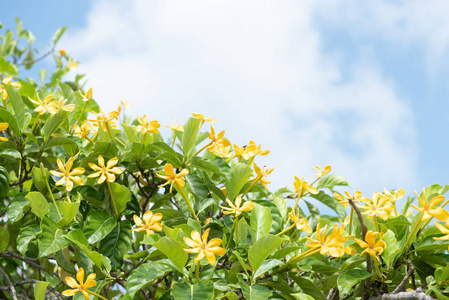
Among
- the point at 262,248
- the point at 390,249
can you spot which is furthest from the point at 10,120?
the point at 390,249

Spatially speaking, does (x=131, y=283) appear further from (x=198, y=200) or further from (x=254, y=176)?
(x=254, y=176)

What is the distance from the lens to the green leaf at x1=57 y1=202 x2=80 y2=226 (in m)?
1.71

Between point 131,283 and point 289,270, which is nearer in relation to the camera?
point 131,283

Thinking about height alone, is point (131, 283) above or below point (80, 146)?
below

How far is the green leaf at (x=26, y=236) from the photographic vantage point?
1738mm

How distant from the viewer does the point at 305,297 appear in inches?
57.1

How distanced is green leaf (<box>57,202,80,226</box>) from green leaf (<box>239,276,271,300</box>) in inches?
27.2

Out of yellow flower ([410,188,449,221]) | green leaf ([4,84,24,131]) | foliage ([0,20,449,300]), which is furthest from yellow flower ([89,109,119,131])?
yellow flower ([410,188,449,221])

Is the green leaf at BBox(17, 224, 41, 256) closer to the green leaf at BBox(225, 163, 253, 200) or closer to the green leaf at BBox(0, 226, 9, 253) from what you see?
the green leaf at BBox(0, 226, 9, 253)

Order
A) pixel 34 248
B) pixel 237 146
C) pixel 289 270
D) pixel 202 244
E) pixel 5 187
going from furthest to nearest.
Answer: pixel 34 248 → pixel 5 187 → pixel 237 146 → pixel 289 270 → pixel 202 244

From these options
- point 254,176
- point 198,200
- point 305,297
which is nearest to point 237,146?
point 254,176

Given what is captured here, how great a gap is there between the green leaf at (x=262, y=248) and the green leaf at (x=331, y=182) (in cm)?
81

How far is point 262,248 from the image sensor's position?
1420mm

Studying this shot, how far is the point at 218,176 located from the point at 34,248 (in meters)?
1.05
